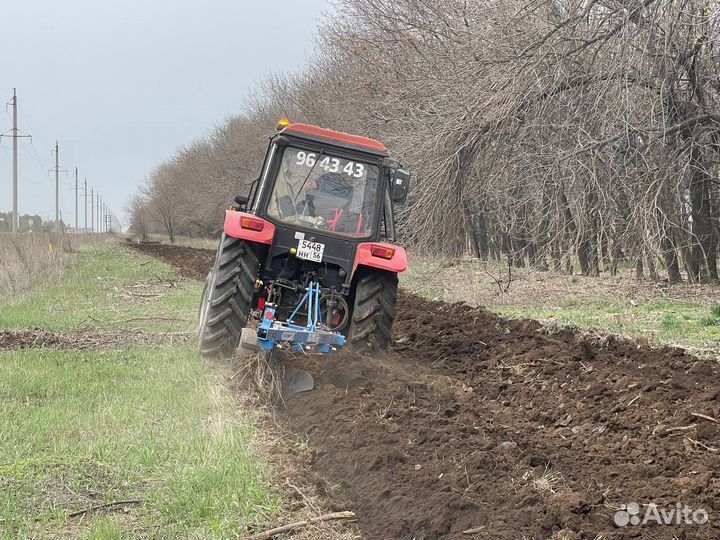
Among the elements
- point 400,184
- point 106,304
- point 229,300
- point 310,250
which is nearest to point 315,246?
point 310,250

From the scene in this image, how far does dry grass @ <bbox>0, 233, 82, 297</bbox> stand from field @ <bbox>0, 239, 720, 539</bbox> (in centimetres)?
760

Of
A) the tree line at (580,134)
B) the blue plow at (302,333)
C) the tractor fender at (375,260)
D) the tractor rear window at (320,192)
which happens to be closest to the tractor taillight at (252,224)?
the tractor rear window at (320,192)

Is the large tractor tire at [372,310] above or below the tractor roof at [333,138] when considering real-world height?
below

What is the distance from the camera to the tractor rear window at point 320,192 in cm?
818

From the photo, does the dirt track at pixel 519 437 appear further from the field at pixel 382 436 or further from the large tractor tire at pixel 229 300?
the large tractor tire at pixel 229 300

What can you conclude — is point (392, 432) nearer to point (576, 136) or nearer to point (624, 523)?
point (624, 523)

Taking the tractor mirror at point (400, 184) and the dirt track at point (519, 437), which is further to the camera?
the tractor mirror at point (400, 184)

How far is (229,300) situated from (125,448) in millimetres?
3030

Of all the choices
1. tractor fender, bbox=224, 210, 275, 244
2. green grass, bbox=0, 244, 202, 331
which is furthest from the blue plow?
green grass, bbox=0, 244, 202, 331

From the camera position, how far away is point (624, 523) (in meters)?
3.77

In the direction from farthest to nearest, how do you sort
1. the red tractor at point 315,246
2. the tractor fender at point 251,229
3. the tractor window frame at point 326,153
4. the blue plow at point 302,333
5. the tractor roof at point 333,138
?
the tractor roof at point 333,138 < the tractor window frame at point 326,153 < the red tractor at point 315,246 < the tractor fender at point 251,229 < the blue plow at point 302,333

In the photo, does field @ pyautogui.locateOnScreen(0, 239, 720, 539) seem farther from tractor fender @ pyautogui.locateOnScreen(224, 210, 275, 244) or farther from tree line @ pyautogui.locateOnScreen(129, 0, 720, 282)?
tree line @ pyautogui.locateOnScreen(129, 0, 720, 282)

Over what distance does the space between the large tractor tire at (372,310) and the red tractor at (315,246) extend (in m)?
0.01

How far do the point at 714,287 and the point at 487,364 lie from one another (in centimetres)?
750
